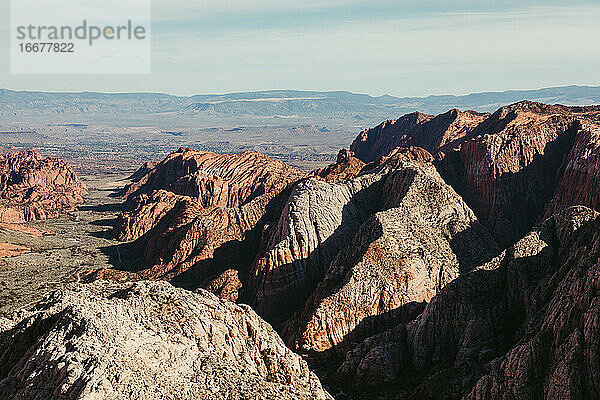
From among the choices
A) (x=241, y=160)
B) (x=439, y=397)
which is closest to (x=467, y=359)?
(x=439, y=397)

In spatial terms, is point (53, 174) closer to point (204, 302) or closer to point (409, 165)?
point (409, 165)

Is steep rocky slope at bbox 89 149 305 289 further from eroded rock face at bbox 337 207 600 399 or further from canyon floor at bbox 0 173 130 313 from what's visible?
eroded rock face at bbox 337 207 600 399

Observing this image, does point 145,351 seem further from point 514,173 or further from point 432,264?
point 514,173

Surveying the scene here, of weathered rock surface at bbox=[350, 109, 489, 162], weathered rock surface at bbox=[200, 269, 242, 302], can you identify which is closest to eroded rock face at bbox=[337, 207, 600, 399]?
weathered rock surface at bbox=[200, 269, 242, 302]

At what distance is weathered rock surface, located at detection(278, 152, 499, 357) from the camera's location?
5275cm

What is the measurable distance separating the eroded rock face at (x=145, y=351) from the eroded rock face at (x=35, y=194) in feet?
394

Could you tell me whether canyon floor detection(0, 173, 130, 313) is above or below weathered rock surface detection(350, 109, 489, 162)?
below

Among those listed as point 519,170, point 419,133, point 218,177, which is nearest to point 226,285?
point 519,170

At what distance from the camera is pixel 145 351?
98.2 feet

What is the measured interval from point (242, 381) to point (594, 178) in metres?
56.5

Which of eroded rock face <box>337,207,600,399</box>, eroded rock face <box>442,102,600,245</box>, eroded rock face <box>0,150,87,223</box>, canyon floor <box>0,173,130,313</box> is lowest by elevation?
canyon floor <box>0,173,130,313</box>

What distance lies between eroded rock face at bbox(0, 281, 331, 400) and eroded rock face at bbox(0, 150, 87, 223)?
120120 mm

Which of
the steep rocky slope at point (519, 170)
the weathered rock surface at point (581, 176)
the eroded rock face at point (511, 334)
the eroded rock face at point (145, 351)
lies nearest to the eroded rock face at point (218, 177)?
the steep rocky slope at point (519, 170)

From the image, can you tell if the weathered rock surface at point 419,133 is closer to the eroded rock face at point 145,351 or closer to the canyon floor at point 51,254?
the canyon floor at point 51,254
